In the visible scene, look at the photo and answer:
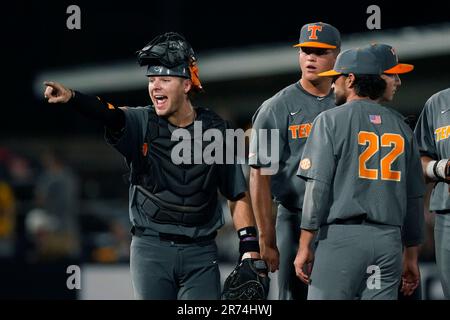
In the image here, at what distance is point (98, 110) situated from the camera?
548 cm

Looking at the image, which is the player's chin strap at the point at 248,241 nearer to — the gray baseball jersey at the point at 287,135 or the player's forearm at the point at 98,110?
the gray baseball jersey at the point at 287,135

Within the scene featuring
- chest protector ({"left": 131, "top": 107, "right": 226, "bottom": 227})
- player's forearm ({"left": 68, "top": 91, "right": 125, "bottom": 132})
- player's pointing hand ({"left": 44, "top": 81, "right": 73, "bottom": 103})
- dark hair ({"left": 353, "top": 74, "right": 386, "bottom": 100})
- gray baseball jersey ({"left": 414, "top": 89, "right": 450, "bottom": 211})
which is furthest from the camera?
gray baseball jersey ({"left": 414, "top": 89, "right": 450, "bottom": 211})

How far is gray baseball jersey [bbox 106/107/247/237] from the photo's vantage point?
573 cm

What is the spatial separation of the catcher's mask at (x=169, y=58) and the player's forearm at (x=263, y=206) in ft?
3.12

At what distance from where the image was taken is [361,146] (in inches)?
215

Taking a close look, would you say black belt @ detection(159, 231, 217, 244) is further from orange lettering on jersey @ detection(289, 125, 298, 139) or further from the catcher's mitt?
orange lettering on jersey @ detection(289, 125, 298, 139)

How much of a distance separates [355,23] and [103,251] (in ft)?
48.8

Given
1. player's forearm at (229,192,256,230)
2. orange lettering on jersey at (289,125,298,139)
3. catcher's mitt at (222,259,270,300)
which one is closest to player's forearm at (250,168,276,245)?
orange lettering on jersey at (289,125,298,139)

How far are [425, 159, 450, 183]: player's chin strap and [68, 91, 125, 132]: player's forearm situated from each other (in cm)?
209

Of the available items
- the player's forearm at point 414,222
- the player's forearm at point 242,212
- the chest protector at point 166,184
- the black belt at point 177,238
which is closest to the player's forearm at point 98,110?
the chest protector at point 166,184

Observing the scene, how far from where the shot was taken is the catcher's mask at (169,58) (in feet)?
19.1

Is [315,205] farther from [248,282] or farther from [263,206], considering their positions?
[263,206]

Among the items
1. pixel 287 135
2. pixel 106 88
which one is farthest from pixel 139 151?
pixel 106 88
